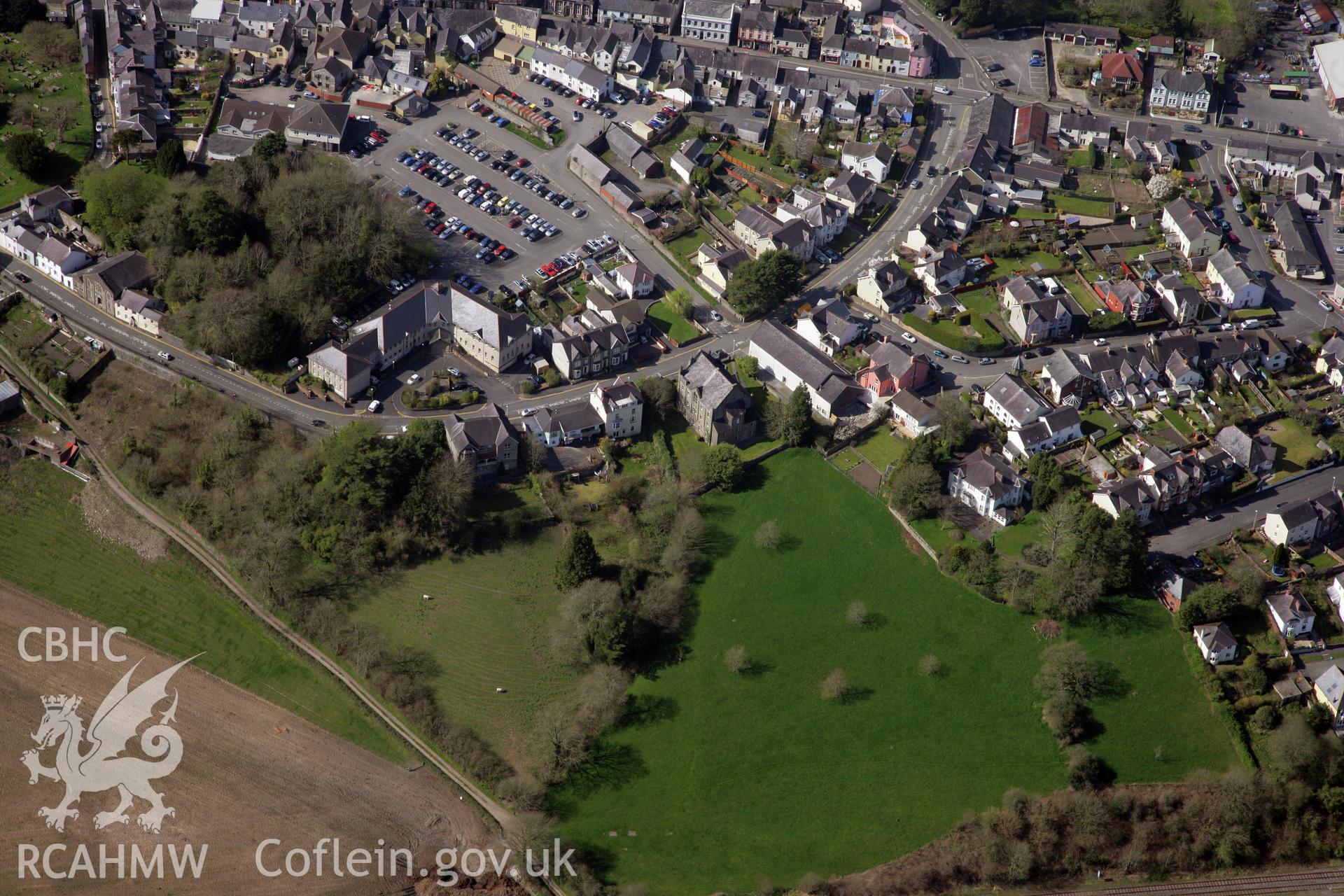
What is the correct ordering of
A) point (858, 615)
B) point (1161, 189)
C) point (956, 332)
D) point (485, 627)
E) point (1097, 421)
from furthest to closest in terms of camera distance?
point (1161, 189), point (956, 332), point (1097, 421), point (858, 615), point (485, 627)

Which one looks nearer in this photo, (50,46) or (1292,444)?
(1292,444)

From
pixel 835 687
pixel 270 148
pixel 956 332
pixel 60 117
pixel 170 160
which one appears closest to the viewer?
pixel 835 687

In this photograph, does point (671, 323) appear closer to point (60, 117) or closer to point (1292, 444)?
point (1292, 444)

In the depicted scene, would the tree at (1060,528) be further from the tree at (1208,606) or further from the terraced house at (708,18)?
the terraced house at (708,18)

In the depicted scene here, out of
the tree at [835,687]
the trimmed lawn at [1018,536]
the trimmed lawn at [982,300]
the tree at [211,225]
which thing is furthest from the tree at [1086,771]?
the tree at [211,225]

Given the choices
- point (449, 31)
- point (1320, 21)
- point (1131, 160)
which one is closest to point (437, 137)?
point (449, 31)

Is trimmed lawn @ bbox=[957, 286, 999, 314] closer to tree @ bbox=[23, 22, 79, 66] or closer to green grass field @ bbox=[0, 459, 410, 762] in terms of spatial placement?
green grass field @ bbox=[0, 459, 410, 762]

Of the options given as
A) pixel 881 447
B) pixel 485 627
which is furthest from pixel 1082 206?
pixel 485 627

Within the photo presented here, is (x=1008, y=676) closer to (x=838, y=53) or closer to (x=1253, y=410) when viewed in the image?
(x=1253, y=410)
